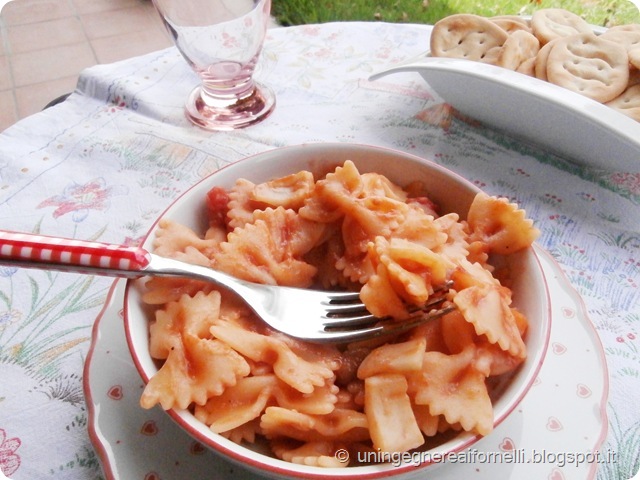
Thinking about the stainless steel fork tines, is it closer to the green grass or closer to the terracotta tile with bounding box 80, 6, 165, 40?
the green grass

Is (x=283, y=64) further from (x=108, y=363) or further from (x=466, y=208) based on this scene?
(x=108, y=363)

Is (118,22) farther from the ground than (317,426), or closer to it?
closer to it

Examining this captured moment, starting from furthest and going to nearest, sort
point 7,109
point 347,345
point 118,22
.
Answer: point 118,22 < point 7,109 < point 347,345

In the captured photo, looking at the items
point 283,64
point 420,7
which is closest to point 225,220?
point 283,64

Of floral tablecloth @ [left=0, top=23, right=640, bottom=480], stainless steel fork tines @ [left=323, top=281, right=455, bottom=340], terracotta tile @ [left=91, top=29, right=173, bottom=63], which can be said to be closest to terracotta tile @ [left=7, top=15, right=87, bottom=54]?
terracotta tile @ [left=91, top=29, right=173, bottom=63]

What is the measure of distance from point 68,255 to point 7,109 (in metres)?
1.95

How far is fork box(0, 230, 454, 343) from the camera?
2.12 ft

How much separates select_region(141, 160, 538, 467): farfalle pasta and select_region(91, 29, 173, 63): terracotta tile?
6.71 ft

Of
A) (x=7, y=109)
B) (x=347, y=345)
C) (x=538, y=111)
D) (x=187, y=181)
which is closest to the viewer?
(x=347, y=345)

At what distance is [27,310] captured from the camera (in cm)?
89

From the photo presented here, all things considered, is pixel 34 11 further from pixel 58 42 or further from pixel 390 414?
pixel 390 414

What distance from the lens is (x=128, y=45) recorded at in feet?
8.56

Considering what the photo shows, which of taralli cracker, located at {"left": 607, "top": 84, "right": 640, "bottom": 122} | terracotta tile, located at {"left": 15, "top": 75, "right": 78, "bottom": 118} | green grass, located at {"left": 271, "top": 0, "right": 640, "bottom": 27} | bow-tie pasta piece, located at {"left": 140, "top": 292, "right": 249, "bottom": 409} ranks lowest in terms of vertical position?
terracotta tile, located at {"left": 15, "top": 75, "right": 78, "bottom": 118}

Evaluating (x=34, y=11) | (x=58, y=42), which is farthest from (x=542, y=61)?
(x=34, y=11)
